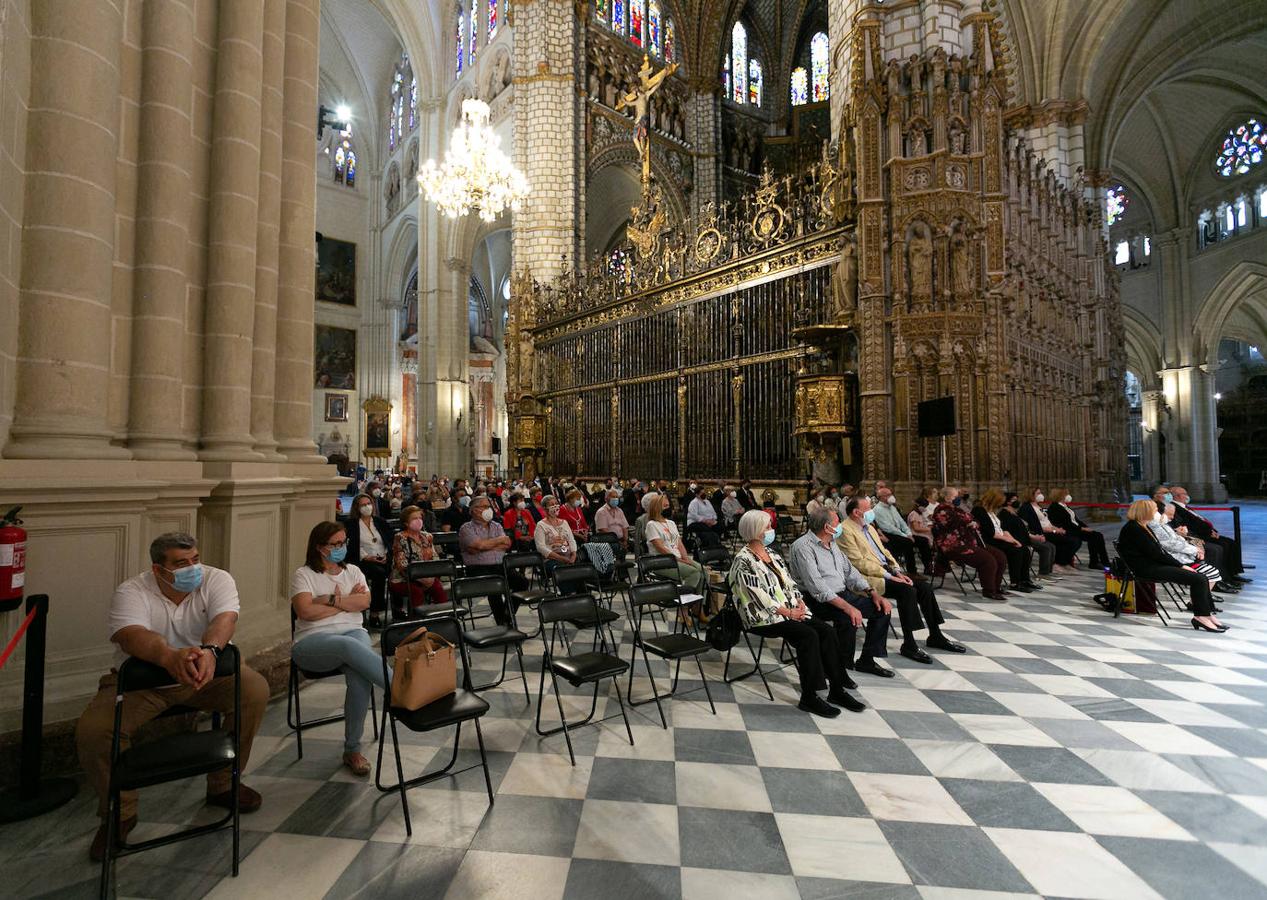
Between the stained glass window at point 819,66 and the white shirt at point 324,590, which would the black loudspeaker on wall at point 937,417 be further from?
the stained glass window at point 819,66

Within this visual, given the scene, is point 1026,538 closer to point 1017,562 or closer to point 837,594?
point 1017,562

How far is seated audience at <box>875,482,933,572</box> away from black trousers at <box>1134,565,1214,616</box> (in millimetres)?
2209

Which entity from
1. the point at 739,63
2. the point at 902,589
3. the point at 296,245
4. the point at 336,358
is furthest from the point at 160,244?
the point at 336,358

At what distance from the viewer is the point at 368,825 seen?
2607 mm

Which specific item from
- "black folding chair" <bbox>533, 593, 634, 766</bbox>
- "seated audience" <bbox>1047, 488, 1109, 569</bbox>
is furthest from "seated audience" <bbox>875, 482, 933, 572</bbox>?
"black folding chair" <bbox>533, 593, 634, 766</bbox>

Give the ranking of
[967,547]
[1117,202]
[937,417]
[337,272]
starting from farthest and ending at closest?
[337,272], [1117,202], [937,417], [967,547]

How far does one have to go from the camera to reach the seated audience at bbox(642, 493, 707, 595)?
19.2ft

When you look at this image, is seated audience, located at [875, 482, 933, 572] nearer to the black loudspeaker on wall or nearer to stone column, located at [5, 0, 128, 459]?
the black loudspeaker on wall

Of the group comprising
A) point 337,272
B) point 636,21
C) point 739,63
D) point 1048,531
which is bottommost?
point 1048,531

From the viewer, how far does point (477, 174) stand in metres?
14.9

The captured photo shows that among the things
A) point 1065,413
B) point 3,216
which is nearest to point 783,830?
point 3,216

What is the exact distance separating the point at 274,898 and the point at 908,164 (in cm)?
1155

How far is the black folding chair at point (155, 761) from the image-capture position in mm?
2121

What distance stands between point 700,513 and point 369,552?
16.2 ft
